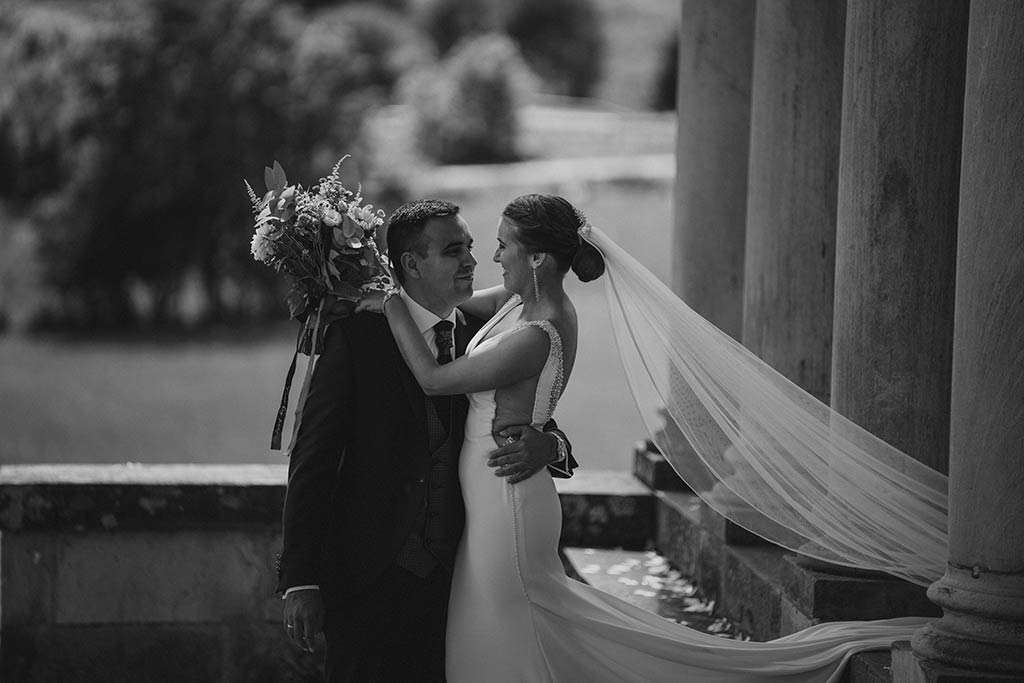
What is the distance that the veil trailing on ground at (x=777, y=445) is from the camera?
14.6 ft

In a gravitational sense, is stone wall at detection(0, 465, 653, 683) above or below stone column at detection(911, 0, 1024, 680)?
below

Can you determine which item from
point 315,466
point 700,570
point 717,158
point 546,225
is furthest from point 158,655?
point 717,158

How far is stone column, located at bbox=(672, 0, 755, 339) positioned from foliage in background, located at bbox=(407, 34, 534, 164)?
89.2 ft

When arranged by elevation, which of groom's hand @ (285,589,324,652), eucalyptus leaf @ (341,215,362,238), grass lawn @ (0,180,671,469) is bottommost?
grass lawn @ (0,180,671,469)

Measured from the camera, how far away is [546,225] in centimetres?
414

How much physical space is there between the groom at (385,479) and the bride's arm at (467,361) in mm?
103

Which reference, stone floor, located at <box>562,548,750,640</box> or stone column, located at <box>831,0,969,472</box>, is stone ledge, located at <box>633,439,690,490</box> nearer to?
stone floor, located at <box>562,548,750,640</box>

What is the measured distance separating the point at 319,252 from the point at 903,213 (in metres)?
1.99

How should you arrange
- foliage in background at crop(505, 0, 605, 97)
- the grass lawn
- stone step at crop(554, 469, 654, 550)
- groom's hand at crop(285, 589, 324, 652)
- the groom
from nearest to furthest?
groom's hand at crop(285, 589, 324, 652) → the groom → stone step at crop(554, 469, 654, 550) → the grass lawn → foliage in background at crop(505, 0, 605, 97)

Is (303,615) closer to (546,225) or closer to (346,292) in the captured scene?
(346,292)

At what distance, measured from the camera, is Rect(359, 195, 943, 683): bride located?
4137 mm

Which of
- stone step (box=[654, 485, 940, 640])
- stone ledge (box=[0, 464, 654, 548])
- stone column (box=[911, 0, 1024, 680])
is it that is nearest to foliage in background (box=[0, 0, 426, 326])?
stone ledge (box=[0, 464, 654, 548])

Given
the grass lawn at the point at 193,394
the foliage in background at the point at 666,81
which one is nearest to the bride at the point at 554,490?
the grass lawn at the point at 193,394

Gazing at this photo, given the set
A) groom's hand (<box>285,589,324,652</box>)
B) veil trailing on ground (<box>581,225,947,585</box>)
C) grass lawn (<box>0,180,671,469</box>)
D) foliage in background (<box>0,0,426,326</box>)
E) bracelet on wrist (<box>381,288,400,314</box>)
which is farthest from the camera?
foliage in background (<box>0,0,426,326</box>)
